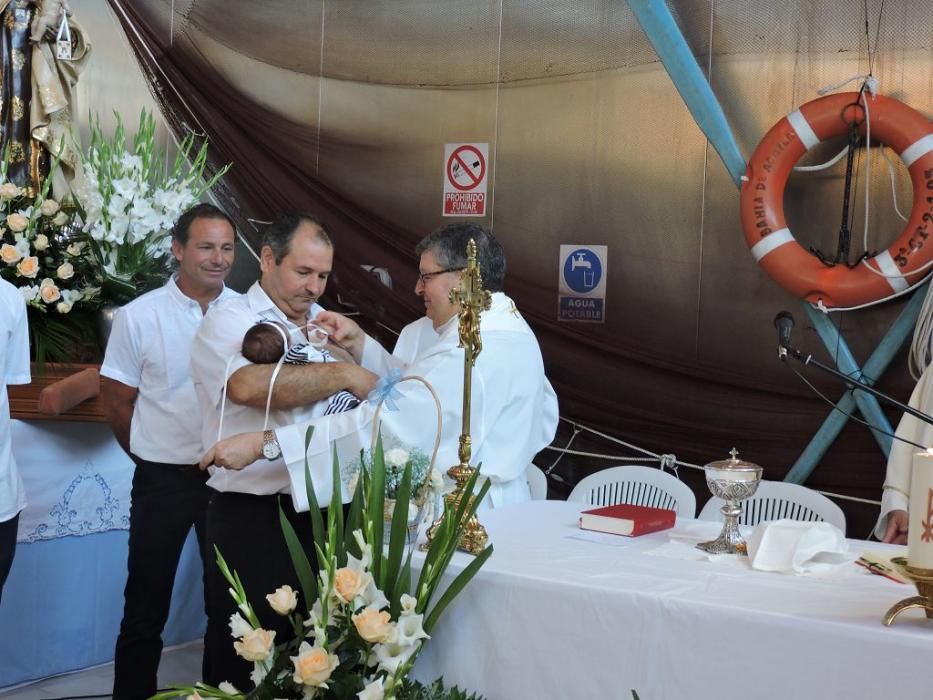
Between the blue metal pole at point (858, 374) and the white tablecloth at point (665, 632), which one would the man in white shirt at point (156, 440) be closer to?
the white tablecloth at point (665, 632)

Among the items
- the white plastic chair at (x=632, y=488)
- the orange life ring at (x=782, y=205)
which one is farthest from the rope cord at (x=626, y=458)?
the white plastic chair at (x=632, y=488)

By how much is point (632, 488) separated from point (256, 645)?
198 centimetres

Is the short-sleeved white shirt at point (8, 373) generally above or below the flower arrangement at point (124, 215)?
below

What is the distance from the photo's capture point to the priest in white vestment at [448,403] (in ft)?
7.97

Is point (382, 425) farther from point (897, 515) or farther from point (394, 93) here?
point (394, 93)

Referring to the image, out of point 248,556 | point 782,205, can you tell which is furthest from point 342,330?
point 782,205

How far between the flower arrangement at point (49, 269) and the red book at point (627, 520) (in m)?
2.27

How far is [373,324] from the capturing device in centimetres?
544

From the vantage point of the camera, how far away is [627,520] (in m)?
2.40

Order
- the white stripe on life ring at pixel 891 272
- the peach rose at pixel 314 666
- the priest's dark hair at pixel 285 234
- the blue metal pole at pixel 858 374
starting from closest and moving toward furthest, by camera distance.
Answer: the peach rose at pixel 314 666, the priest's dark hair at pixel 285 234, the white stripe on life ring at pixel 891 272, the blue metal pole at pixel 858 374

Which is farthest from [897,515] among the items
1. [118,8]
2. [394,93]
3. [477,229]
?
[118,8]

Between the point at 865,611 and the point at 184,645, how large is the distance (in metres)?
3.18

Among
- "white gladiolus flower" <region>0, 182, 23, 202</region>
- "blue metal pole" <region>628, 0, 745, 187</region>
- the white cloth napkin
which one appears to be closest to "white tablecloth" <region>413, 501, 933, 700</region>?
the white cloth napkin

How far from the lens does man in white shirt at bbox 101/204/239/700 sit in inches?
136
